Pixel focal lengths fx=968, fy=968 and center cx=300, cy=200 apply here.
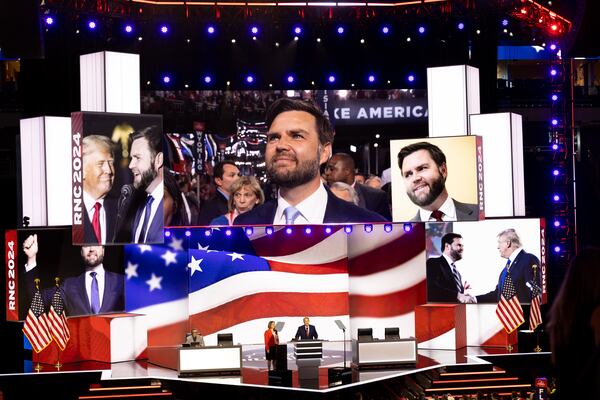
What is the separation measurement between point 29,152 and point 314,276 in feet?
19.6

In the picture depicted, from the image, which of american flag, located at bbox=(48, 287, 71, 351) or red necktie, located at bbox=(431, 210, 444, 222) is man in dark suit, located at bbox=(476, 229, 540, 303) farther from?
american flag, located at bbox=(48, 287, 71, 351)

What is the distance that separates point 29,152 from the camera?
14.6 metres

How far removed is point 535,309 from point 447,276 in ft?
5.37

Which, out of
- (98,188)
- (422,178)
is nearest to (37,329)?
(98,188)

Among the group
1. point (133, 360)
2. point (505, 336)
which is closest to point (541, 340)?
point (505, 336)

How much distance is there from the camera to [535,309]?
16766mm

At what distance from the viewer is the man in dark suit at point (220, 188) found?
17.2 meters

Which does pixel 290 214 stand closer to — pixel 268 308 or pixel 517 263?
pixel 268 308

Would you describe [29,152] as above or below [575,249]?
above

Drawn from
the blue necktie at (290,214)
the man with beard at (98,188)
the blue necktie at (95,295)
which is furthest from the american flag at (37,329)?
the blue necktie at (290,214)

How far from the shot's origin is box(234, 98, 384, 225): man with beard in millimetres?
17344

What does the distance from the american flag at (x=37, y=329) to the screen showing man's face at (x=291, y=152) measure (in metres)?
4.74

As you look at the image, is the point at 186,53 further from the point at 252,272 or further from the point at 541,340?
the point at 541,340

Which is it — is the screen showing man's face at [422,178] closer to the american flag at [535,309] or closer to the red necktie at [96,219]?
the american flag at [535,309]
